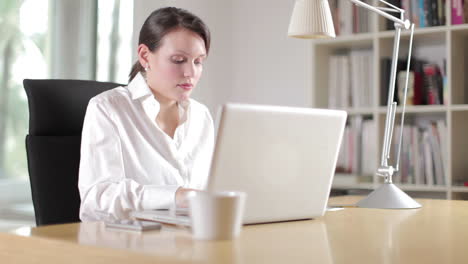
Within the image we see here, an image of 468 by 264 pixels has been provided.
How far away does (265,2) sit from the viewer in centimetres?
374

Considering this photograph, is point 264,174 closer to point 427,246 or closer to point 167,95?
point 427,246

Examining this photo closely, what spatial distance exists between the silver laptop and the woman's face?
527 millimetres

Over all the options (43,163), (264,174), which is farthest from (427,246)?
(43,163)

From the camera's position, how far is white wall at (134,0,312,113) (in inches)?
143

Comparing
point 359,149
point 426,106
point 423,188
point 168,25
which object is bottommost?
point 423,188

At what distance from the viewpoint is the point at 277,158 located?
1251 millimetres

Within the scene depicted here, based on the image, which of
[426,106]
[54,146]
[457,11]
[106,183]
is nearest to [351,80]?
[426,106]

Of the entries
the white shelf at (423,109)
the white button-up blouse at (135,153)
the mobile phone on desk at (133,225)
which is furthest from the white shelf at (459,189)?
the mobile phone on desk at (133,225)

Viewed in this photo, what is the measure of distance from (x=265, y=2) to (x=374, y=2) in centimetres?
73

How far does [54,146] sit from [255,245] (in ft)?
3.04

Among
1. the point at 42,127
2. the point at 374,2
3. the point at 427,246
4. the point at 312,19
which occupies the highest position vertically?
the point at 374,2

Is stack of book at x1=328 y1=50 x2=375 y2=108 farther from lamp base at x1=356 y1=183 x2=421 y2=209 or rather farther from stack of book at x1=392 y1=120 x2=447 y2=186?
lamp base at x1=356 y1=183 x2=421 y2=209

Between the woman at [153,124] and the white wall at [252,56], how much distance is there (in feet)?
5.53

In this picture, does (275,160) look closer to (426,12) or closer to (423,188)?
(423,188)
